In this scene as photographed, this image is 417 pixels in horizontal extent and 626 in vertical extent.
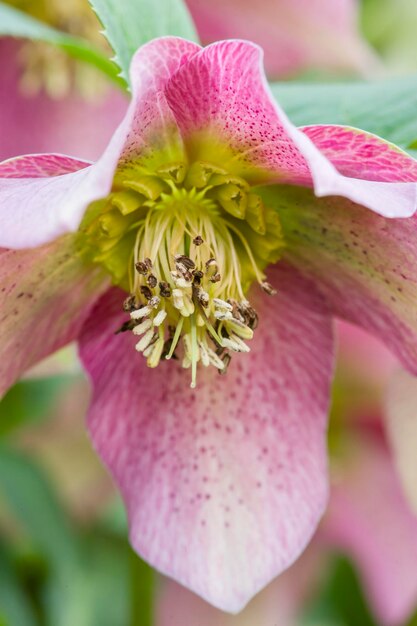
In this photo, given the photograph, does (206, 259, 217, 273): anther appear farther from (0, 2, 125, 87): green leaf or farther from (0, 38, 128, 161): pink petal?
(0, 38, 128, 161): pink petal

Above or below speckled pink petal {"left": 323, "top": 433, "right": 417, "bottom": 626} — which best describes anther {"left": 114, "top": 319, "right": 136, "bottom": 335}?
above

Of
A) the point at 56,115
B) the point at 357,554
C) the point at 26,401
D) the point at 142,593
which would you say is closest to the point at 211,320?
the point at 142,593

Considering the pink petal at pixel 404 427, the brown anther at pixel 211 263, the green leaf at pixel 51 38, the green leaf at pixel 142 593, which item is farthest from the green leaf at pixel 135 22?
the green leaf at pixel 142 593

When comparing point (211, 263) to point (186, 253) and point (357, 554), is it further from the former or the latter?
point (357, 554)

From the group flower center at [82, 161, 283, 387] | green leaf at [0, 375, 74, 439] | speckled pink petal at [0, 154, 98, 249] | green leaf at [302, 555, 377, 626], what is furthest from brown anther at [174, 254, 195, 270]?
green leaf at [302, 555, 377, 626]

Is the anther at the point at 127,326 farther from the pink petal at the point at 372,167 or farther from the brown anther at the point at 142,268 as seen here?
the pink petal at the point at 372,167

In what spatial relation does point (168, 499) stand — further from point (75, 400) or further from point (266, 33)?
point (266, 33)
